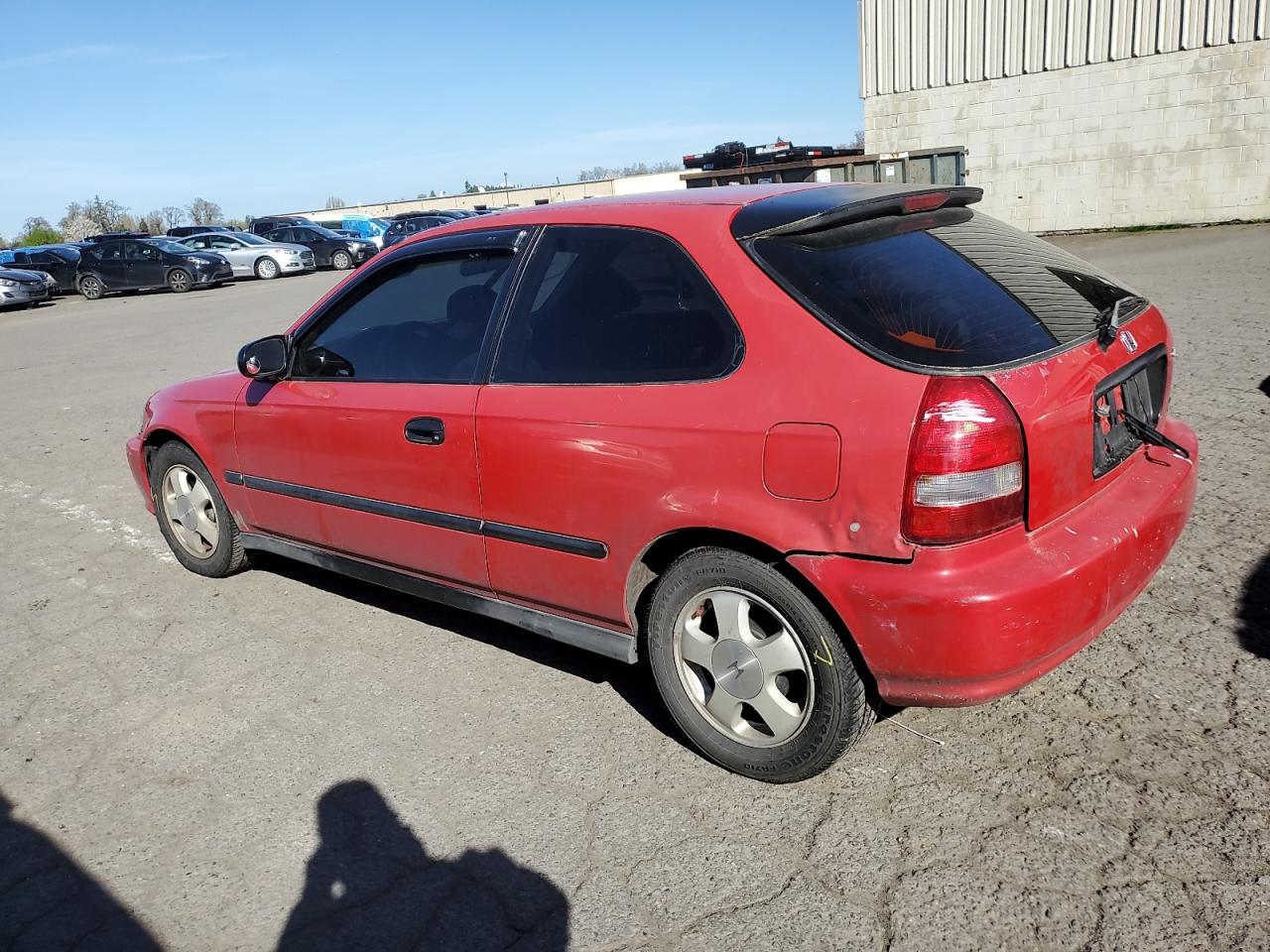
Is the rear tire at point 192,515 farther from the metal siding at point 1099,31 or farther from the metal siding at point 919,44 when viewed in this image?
the metal siding at point 919,44

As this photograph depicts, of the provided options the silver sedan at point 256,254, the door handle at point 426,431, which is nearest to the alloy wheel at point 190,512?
the door handle at point 426,431

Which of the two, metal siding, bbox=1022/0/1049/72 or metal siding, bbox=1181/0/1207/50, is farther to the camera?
metal siding, bbox=1022/0/1049/72

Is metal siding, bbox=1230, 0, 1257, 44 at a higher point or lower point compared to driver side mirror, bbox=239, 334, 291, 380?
higher

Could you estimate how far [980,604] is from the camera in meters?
2.52

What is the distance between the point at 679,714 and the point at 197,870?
4.76ft

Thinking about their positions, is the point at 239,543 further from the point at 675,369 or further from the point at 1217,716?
the point at 1217,716

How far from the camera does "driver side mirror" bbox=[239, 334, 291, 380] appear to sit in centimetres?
415

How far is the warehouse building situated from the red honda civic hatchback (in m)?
20.3

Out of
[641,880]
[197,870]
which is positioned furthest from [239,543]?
[641,880]

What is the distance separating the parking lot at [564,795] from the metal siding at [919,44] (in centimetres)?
2127

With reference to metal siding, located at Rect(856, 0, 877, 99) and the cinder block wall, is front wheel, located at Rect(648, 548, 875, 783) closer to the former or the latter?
the cinder block wall

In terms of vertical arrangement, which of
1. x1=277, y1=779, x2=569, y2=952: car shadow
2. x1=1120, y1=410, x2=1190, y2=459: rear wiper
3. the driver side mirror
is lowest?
x1=277, y1=779, x2=569, y2=952: car shadow

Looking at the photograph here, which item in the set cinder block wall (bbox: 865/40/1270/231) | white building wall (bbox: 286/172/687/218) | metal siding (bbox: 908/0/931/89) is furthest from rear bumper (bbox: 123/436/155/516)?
white building wall (bbox: 286/172/687/218)

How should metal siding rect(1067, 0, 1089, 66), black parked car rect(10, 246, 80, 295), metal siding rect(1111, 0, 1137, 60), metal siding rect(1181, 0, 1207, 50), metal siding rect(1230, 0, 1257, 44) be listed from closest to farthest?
1. metal siding rect(1230, 0, 1257, 44)
2. metal siding rect(1181, 0, 1207, 50)
3. metal siding rect(1111, 0, 1137, 60)
4. metal siding rect(1067, 0, 1089, 66)
5. black parked car rect(10, 246, 80, 295)
